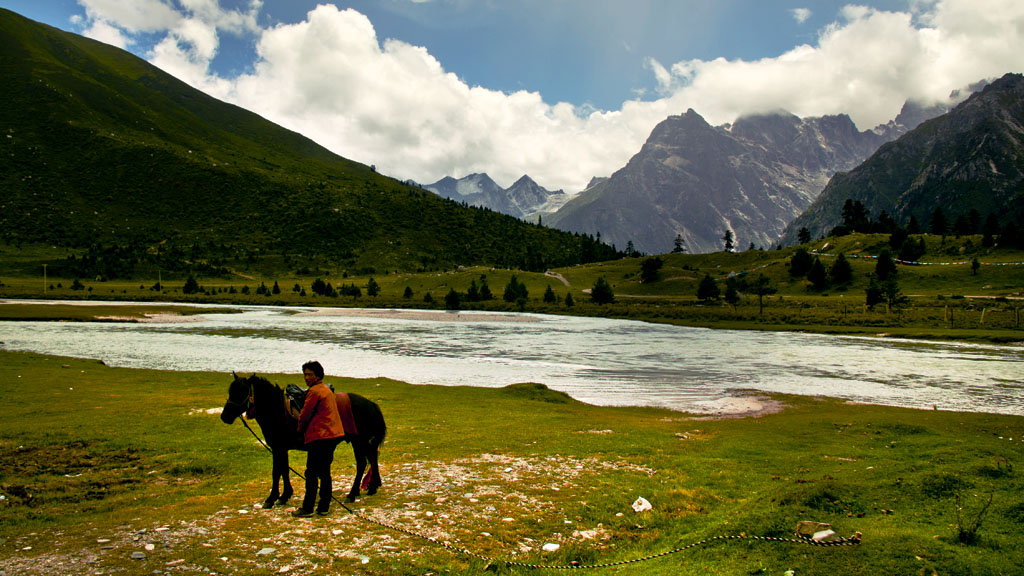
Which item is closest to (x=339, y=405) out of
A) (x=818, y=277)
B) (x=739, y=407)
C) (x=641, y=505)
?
(x=641, y=505)

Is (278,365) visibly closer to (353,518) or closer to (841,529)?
(353,518)

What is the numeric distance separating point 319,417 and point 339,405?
646 millimetres

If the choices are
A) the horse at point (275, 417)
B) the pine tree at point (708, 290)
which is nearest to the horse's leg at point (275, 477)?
the horse at point (275, 417)

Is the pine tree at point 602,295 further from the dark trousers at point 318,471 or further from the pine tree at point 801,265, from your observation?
the dark trousers at point 318,471

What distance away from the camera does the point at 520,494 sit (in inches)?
469

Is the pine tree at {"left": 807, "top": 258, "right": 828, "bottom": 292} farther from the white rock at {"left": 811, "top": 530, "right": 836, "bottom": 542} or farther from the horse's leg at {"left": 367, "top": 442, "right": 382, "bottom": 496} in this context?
the horse's leg at {"left": 367, "top": 442, "right": 382, "bottom": 496}

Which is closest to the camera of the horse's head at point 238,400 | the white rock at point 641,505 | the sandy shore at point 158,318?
the horse's head at point 238,400

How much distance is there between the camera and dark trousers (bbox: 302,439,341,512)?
10.1 meters

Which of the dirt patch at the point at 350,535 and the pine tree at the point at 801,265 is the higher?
the pine tree at the point at 801,265

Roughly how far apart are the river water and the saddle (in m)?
21.8

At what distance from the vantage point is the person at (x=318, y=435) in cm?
1013

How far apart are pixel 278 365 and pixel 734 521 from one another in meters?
37.6

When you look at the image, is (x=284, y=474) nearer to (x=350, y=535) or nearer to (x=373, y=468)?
(x=373, y=468)

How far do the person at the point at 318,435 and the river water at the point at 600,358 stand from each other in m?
22.3
